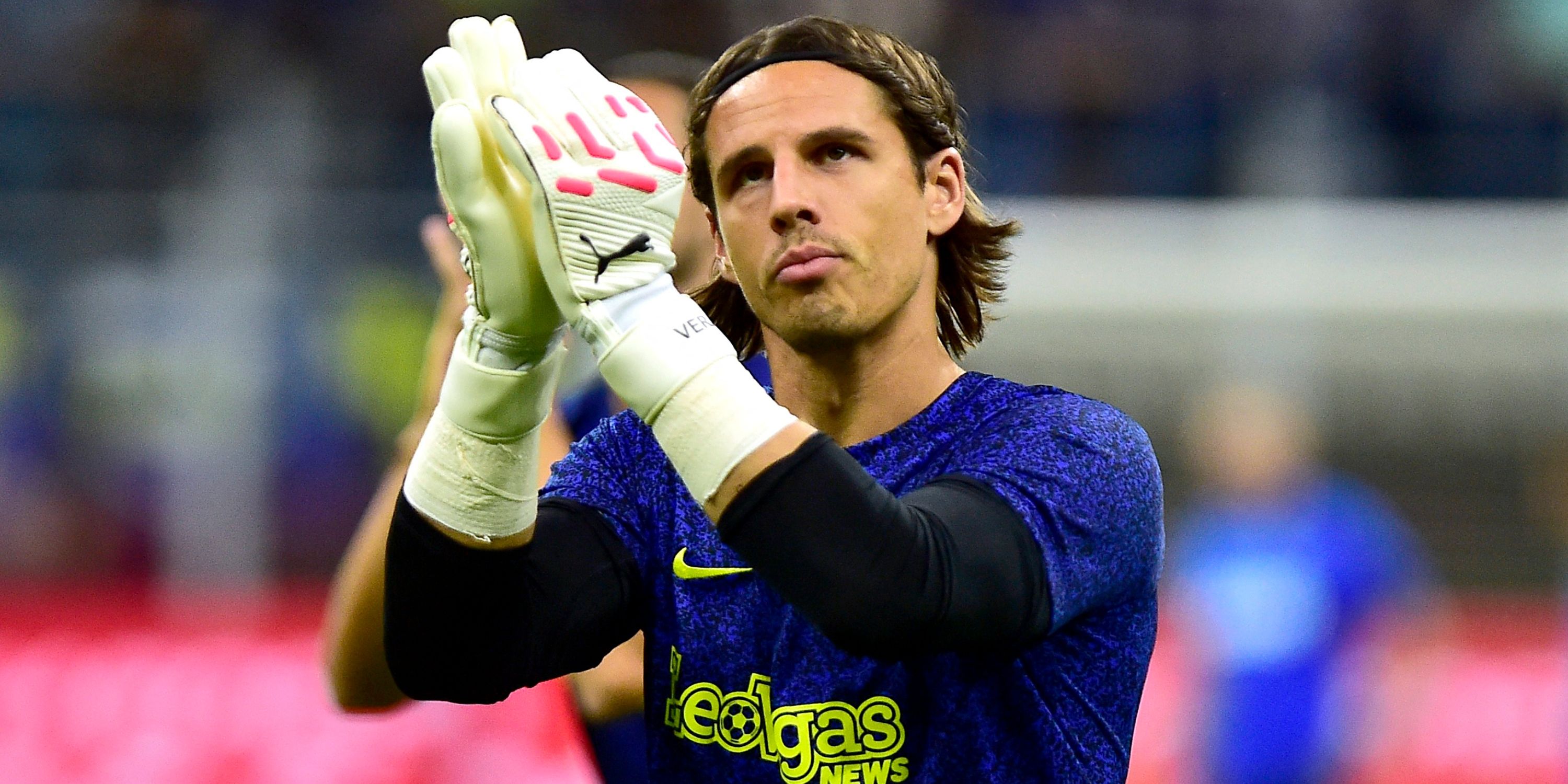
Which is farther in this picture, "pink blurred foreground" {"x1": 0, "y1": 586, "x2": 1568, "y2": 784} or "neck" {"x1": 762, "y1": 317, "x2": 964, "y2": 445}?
"pink blurred foreground" {"x1": 0, "y1": 586, "x2": 1568, "y2": 784}

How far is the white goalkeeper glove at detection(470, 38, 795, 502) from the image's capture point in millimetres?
1810

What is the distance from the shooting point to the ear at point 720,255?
7.93 feet

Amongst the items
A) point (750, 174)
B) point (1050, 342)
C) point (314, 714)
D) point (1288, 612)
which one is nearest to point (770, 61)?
point (750, 174)

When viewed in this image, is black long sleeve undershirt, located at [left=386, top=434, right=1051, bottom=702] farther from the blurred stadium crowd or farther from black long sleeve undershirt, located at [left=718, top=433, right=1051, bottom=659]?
the blurred stadium crowd

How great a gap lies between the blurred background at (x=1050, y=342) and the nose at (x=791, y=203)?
387 cm

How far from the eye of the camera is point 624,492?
226 cm

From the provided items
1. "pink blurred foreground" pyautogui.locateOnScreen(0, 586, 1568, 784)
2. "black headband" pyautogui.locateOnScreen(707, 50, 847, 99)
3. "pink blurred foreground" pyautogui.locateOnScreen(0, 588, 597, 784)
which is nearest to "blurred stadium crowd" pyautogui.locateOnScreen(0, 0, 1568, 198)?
"pink blurred foreground" pyautogui.locateOnScreen(0, 586, 1568, 784)

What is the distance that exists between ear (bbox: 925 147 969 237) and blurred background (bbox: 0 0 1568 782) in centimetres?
357

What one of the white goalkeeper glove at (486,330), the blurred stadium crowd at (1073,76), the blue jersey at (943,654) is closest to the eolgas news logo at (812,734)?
the blue jersey at (943,654)

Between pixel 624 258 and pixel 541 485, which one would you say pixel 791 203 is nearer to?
pixel 624 258

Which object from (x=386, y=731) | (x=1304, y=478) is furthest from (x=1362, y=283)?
(x=386, y=731)

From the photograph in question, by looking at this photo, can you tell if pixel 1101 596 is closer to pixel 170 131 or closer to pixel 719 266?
pixel 719 266

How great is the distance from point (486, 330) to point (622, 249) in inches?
7.7

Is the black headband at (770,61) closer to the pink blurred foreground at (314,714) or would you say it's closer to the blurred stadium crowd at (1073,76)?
the pink blurred foreground at (314,714)
